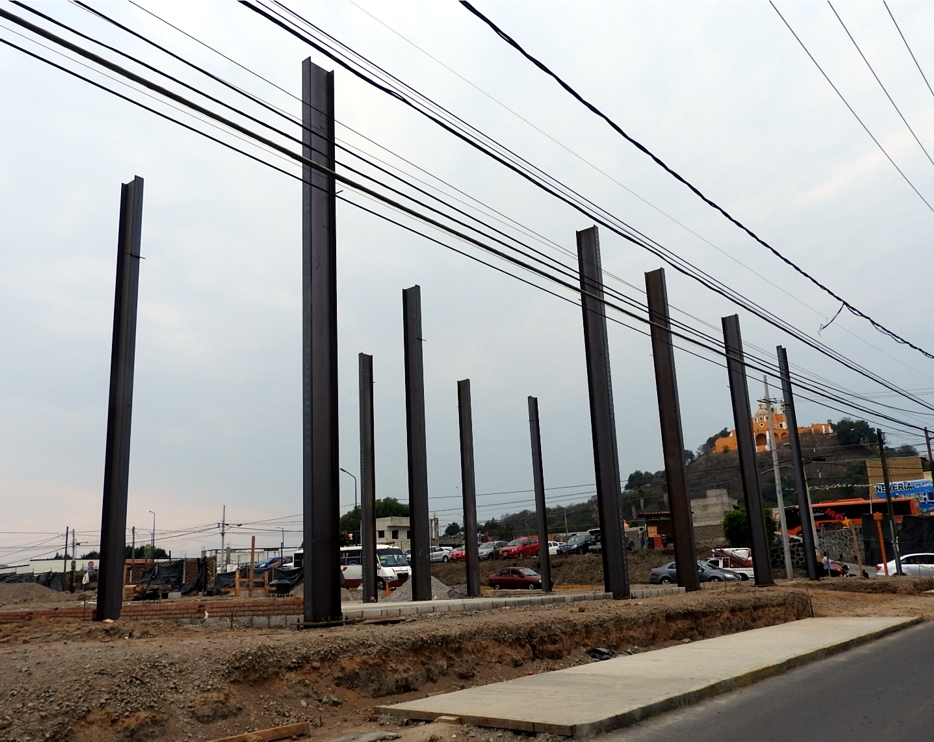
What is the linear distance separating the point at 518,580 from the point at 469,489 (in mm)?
13793

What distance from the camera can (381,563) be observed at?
38.8 meters

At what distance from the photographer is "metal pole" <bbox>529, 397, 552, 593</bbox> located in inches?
1270

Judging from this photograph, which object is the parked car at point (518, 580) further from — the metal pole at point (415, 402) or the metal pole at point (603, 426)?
the metal pole at point (603, 426)

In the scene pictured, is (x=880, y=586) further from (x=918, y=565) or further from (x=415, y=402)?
(x=415, y=402)

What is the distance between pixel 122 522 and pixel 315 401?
530 cm

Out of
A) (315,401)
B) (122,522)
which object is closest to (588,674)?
(315,401)

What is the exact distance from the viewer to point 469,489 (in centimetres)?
2955

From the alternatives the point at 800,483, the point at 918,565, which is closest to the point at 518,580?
the point at 800,483

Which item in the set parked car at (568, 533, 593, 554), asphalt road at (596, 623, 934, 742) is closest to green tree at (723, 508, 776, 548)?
parked car at (568, 533, 593, 554)

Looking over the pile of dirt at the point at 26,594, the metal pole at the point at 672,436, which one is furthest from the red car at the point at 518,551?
the metal pole at the point at 672,436

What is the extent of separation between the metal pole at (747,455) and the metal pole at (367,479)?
1336 centimetres

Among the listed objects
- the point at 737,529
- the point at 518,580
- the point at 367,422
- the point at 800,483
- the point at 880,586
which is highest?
the point at 367,422

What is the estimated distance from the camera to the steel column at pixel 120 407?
15.4 metres

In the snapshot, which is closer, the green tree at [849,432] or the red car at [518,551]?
the red car at [518,551]
